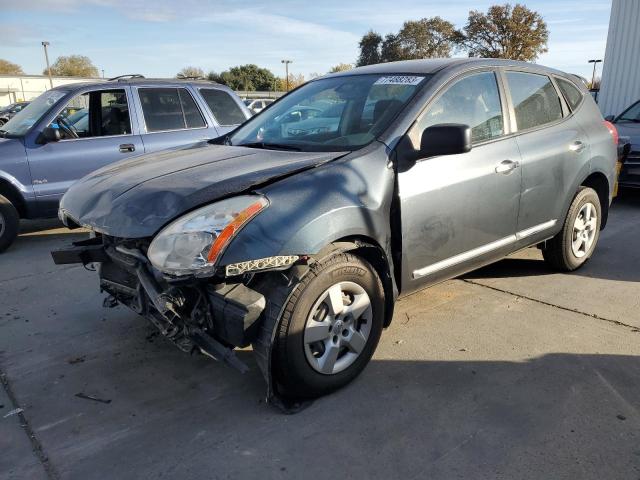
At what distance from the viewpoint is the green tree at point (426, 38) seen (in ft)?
183

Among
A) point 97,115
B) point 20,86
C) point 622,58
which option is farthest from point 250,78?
point 97,115

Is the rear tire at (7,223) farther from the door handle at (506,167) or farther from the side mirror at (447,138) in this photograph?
the door handle at (506,167)

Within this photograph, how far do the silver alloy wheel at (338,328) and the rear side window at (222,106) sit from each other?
16.2ft

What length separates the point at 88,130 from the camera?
648 centimetres

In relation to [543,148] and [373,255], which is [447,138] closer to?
[373,255]

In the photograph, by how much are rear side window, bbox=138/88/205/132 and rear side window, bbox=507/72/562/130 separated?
4320mm

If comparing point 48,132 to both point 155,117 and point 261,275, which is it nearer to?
point 155,117

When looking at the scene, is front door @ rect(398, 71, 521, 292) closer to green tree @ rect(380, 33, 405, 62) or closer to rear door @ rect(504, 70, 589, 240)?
rear door @ rect(504, 70, 589, 240)

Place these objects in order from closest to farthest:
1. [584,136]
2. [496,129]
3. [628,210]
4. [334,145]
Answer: [334,145] < [496,129] < [584,136] < [628,210]

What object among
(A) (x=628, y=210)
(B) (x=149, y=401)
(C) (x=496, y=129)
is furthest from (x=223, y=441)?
(A) (x=628, y=210)

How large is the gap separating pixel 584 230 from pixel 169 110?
5090mm

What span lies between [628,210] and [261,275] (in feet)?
22.4

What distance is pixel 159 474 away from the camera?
2.38 meters

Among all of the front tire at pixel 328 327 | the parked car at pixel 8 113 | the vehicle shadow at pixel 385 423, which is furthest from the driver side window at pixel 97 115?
the front tire at pixel 328 327
